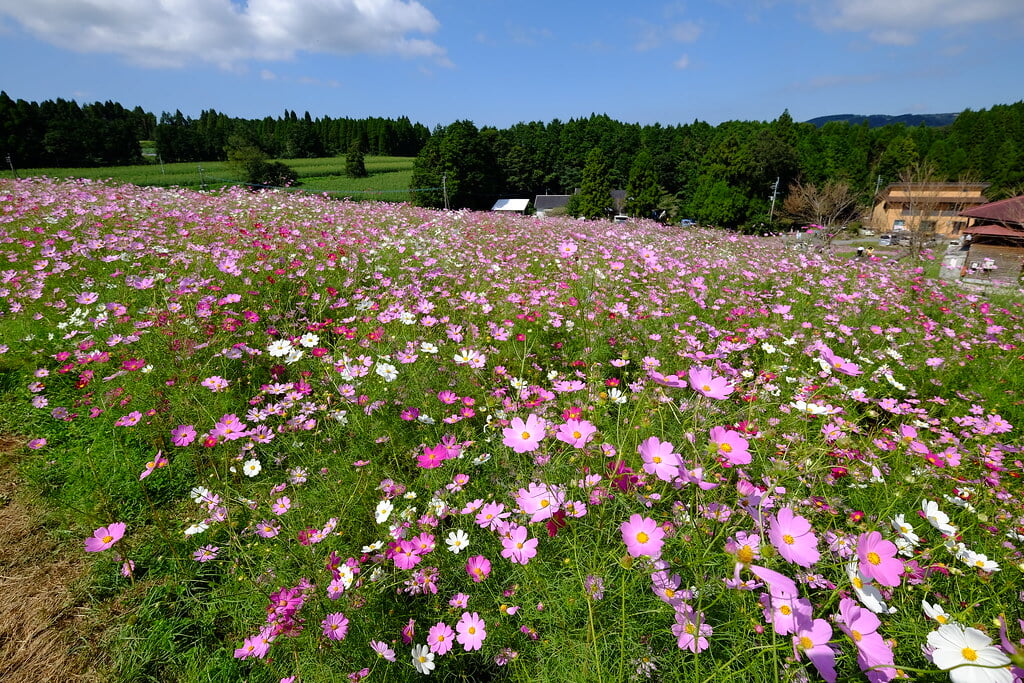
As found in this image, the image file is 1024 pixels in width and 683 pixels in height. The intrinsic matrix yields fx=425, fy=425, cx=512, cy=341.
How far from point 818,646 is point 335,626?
3.86 feet

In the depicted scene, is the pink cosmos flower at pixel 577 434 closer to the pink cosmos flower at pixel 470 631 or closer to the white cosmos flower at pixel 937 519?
the pink cosmos flower at pixel 470 631

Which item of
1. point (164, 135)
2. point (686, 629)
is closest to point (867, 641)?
point (686, 629)

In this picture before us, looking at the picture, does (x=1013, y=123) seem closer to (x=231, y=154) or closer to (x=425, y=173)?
(x=425, y=173)

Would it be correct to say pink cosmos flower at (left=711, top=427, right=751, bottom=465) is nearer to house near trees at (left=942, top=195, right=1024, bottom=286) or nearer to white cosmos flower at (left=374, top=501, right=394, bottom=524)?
white cosmos flower at (left=374, top=501, right=394, bottom=524)

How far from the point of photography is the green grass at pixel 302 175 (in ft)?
104

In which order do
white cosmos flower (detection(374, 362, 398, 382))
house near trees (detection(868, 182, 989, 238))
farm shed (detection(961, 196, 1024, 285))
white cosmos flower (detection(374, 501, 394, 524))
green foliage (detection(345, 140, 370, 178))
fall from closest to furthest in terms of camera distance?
1. white cosmos flower (detection(374, 501, 394, 524))
2. white cosmos flower (detection(374, 362, 398, 382))
3. farm shed (detection(961, 196, 1024, 285))
4. house near trees (detection(868, 182, 989, 238))
5. green foliage (detection(345, 140, 370, 178))

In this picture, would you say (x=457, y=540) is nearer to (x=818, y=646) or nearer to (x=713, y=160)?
(x=818, y=646)

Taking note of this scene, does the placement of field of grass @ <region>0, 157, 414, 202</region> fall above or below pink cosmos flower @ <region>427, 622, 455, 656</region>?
above

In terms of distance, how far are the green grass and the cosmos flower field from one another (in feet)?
93.4

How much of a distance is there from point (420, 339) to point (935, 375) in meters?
4.12

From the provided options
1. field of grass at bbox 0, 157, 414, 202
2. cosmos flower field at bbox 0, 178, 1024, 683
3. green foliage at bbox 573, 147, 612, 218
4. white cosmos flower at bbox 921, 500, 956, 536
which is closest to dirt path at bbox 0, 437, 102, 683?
cosmos flower field at bbox 0, 178, 1024, 683

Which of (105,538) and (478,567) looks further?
(105,538)

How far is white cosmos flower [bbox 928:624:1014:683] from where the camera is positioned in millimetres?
727

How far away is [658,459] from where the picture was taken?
43.1 inches
